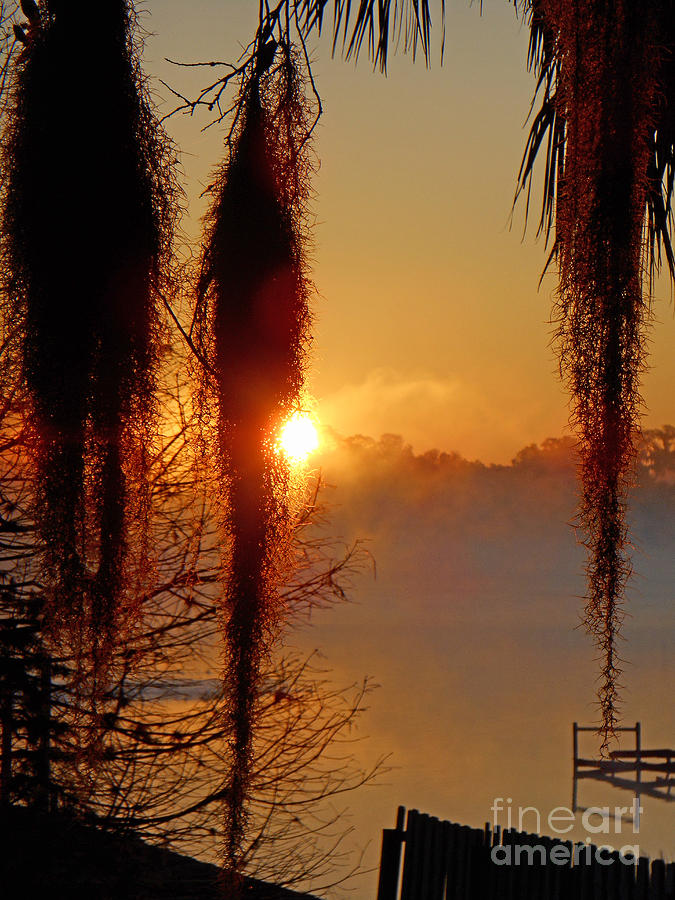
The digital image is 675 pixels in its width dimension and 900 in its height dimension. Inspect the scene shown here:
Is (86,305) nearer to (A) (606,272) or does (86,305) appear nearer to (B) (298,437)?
(B) (298,437)

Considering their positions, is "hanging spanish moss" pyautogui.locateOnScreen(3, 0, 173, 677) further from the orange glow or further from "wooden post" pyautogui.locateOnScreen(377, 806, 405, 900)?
"wooden post" pyautogui.locateOnScreen(377, 806, 405, 900)

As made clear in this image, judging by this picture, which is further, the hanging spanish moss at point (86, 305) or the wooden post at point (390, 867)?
the wooden post at point (390, 867)

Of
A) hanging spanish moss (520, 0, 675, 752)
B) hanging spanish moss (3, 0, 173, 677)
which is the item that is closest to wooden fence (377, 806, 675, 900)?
hanging spanish moss (520, 0, 675, 752)

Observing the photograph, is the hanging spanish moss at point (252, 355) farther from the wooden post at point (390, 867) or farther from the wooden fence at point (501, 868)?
the wooden post at point (390, 867)

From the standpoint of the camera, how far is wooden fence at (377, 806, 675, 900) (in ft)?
16.7

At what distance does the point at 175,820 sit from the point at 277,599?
4.03 metres

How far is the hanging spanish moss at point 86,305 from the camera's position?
1.50m

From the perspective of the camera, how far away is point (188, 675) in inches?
214

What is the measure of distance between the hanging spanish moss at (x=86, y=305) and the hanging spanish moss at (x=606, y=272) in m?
0.72

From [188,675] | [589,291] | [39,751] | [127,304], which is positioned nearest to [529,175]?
[589,291]

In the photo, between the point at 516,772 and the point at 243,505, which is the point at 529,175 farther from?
the point at 516,772

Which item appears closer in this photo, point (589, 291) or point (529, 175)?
point (589, 291)

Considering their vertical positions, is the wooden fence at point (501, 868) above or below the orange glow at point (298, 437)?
below

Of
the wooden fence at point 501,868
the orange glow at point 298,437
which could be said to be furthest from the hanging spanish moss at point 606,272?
the wooden fence at point 501,868
